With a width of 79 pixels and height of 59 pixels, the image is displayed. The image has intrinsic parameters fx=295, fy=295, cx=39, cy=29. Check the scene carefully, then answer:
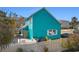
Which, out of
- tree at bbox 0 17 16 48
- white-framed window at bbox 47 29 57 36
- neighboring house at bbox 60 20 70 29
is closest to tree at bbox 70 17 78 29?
neighboring house at bbox 60 20 70 29

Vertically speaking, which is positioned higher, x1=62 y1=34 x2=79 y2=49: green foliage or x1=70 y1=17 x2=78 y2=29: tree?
x1=70 y1=17 x2=78 y2=29: tree

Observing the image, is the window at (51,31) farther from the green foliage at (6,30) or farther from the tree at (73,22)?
the green foliage at (6,30)

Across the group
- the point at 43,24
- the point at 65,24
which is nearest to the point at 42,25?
the point at 43,24

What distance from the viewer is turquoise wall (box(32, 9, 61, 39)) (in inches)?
118

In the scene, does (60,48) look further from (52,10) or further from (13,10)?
(13,10)

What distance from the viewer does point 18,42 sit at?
119 inches

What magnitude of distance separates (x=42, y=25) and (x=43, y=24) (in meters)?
0.01

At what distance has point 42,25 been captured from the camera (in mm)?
3006

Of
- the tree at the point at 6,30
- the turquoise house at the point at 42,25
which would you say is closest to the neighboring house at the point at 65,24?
the turquoise house at the point at 42,25

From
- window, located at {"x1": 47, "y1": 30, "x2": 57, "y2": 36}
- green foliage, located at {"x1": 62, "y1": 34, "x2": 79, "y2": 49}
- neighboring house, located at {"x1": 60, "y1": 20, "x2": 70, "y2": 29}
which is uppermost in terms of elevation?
neighboring house, located at {"x1": 60, "y1": 20, "x2": 70, "y2": 29}

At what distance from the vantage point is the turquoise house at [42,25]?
118 inches

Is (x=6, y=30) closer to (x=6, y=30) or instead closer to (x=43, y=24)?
(x=6, y=30)

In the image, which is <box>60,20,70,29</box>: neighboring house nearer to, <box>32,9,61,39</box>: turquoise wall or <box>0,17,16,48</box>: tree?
<box>32,9,61,39</box>: turquoise wall
